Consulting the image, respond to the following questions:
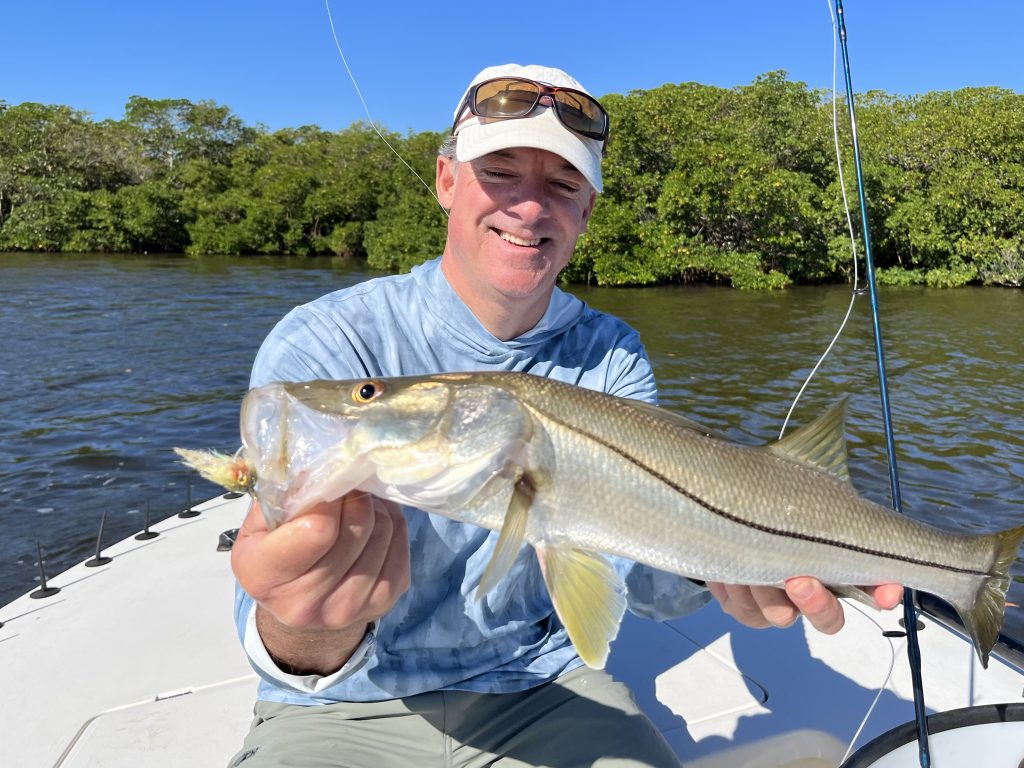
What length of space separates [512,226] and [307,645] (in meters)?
1.47

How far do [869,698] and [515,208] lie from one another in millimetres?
2759

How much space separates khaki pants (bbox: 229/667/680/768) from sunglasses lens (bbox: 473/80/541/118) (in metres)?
1.95

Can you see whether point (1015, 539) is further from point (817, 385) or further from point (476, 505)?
point (817, 385)

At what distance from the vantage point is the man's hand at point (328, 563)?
4.88 ft

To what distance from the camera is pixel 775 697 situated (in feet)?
11.0

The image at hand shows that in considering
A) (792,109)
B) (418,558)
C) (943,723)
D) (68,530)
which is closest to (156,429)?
(68,530)

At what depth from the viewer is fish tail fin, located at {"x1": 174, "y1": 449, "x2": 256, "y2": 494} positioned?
1.51 metres

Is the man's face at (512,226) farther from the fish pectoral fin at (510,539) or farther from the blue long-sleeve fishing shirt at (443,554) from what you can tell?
the fish pectoral fin at (510,539)

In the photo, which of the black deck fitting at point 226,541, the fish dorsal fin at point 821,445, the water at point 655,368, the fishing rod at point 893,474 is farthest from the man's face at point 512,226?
the water at point 655,368

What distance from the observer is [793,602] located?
2047 mm

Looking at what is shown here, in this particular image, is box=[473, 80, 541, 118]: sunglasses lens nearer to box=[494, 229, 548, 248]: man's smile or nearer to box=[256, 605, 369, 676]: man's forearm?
box=[494, 229, 548, 248]: man's smile

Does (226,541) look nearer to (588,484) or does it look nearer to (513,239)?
(513,239)

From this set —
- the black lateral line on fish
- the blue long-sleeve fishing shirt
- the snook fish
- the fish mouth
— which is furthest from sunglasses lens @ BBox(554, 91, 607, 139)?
the fish mouth

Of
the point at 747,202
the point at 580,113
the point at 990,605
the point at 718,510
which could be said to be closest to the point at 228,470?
the point at 718,510
